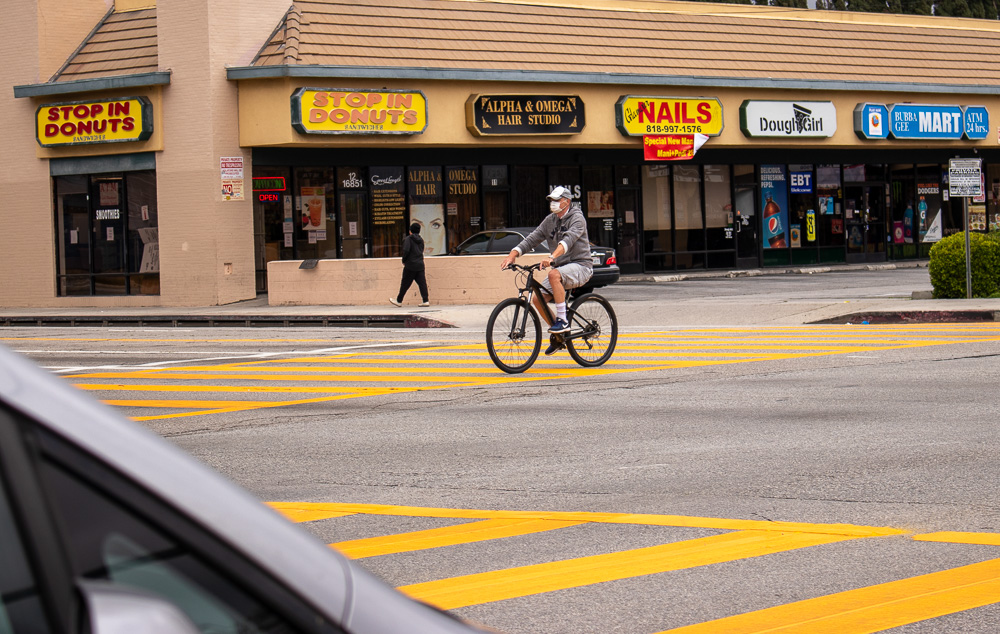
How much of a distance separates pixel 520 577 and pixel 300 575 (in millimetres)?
3709

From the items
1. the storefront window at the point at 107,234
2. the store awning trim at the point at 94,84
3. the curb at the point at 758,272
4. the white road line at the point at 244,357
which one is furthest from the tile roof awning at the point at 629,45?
the white road line at the point at 244,357

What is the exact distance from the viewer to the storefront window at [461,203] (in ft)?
101

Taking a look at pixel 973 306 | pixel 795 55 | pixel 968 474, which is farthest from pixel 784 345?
pixel 795 55

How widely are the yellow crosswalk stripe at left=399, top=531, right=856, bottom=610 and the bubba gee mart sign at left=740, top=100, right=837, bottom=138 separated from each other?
92.7 feet

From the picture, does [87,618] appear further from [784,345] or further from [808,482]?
[784,345]

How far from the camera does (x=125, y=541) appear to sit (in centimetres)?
133

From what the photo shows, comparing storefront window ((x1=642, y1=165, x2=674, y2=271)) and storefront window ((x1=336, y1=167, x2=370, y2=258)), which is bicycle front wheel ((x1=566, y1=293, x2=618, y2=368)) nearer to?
storefront window ((x1=336, y1=167, x2=370, y2=258))

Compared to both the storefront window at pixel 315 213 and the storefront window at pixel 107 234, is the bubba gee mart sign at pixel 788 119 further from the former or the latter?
the storefront window at pixel 107 234

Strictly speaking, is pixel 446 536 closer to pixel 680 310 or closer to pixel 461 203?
pixel 680 310

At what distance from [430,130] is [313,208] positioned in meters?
3.57

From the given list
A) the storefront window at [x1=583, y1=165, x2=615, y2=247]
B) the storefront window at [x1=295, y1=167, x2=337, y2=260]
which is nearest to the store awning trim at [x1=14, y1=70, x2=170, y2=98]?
the storefront window at [x1=295, y1=167, x2=337, y2=260]

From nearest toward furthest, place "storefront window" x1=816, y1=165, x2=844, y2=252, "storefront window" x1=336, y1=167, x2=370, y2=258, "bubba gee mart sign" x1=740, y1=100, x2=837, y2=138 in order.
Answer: "storefront window" x1=336, y1=167, x2=370, y2=258
"bubba gee mart sign" x1=740, y1=100, x2=837, y2=138
"storefront window" x1=816, y1=165, x2=844, y2=252

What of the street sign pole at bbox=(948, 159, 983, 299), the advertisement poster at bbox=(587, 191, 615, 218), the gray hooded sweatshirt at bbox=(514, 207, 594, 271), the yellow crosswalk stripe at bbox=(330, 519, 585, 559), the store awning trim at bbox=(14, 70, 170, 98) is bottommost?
the yellow crosswalk stripe at bbox=(330, 519, 585, 559)

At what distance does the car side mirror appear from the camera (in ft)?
4.05
